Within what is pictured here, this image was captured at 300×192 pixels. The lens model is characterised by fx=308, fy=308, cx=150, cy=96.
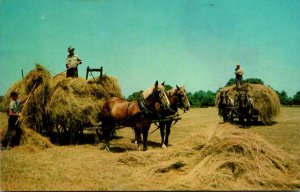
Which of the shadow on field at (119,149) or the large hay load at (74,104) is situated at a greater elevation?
the large hay load at (74,104)

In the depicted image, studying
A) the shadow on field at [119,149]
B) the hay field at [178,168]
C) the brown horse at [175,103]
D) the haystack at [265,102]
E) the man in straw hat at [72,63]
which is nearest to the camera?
the hay field at [178,168]

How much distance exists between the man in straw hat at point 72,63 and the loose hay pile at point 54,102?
4.12ft

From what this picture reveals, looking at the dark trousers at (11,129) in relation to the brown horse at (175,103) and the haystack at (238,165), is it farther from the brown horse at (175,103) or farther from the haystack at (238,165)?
the haystack at (238,165)

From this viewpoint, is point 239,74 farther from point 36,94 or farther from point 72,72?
point 36,94

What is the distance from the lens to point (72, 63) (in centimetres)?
1302

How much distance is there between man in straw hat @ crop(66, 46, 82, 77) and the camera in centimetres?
1300

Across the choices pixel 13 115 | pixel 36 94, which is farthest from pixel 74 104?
pixel 13 115

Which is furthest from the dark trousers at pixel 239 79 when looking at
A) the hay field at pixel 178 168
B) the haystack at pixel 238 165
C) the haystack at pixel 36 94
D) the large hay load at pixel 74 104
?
the haystack at pixel 36 94

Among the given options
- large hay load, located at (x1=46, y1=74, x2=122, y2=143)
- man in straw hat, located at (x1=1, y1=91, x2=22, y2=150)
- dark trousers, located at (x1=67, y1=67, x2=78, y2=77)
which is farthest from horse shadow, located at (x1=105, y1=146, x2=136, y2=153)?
dark trousers, located at (x1=67, y1=67, x2=78, y2=77)

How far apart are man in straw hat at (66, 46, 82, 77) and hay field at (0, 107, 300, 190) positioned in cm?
447

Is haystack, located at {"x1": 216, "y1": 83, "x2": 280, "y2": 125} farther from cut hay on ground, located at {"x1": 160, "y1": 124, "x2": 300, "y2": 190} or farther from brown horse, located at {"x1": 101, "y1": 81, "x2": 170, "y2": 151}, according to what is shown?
cut hay on ground, located at {"x1": 160, "y1": 124, "x2": 300, "y2": 190}

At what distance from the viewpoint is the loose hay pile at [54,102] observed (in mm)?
11070

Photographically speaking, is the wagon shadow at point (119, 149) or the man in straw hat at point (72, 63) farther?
the man in straw hat at point (72, 63)

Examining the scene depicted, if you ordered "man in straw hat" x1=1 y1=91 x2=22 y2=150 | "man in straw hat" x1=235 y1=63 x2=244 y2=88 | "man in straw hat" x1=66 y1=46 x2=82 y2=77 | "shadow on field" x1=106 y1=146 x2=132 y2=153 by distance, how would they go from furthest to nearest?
"man in straw hat" x1=235 y1=63 x2=244 y2=88
"man in straw hat" x1=66 y1=46 x2=82 y2=77
"shadow on field" x1=106 y1=146 x2=132 y2=153
"man in straw hat" x1=1 y1=91 x2=22 y2=150
